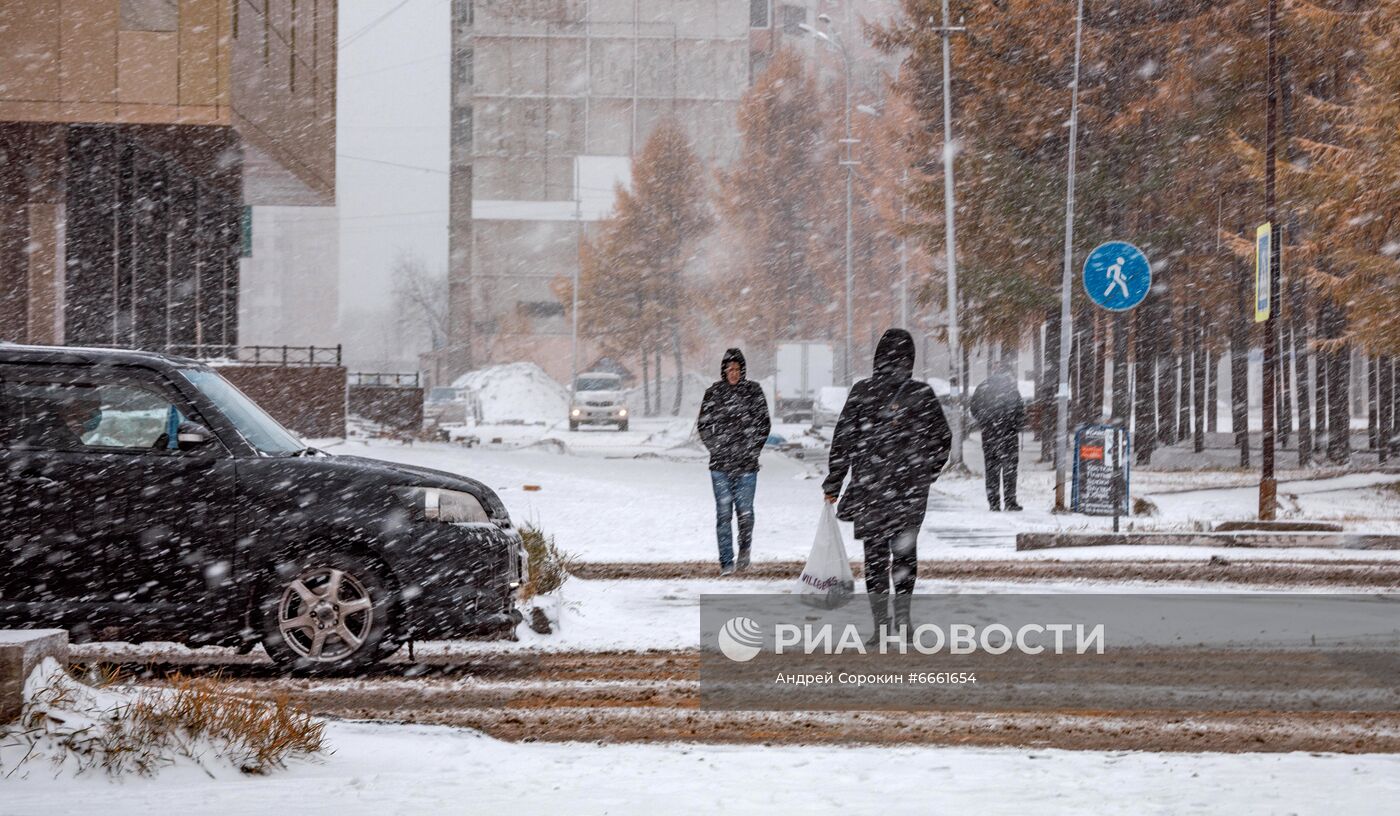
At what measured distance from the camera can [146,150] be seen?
30.2m

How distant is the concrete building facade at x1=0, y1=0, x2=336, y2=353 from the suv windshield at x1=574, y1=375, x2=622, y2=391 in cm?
1570

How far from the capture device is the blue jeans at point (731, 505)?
40.3ft

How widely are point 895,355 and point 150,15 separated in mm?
20357

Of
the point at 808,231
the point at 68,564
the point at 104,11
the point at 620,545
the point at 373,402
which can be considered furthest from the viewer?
the point at 808,231

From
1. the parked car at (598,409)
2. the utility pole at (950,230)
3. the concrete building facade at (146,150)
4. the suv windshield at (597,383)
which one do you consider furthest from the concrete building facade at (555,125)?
the utility pole at (950,230)

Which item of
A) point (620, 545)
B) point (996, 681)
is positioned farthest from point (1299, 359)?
point (996, 681)

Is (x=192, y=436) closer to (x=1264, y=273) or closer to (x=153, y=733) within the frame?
(x=153, y=733)

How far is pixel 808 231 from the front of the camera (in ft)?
222

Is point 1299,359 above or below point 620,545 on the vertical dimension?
above

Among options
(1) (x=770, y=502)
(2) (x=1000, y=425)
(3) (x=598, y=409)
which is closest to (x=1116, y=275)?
(2) (x=1000, y=425)

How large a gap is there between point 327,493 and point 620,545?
308 inches

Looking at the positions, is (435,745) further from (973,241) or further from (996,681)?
(973,241)

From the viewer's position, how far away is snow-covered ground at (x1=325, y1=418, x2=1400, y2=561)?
15500mm

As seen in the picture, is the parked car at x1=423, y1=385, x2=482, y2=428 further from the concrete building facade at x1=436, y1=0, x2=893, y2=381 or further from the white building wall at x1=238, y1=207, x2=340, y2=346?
the white building wall at x1=238, y1=207, x2=340, y2=346
